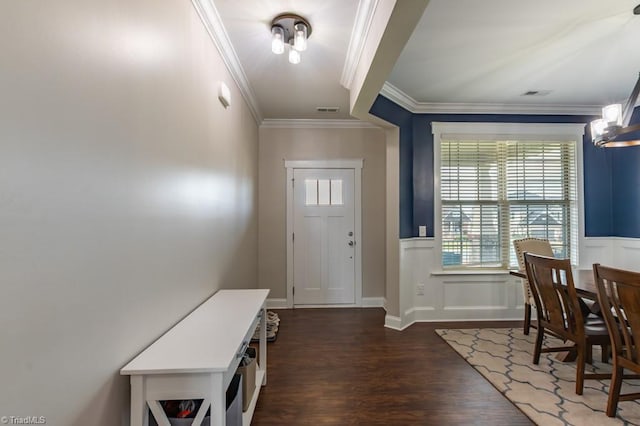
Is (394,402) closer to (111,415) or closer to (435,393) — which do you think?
(435,393)

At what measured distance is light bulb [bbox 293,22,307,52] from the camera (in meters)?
1.98

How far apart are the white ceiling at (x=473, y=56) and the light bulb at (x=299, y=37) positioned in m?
0.08

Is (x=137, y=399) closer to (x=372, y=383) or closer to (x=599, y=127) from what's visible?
(x=372, y=383)

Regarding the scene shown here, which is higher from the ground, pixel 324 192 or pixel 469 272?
pixel 324 192

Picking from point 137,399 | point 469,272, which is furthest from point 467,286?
point 137,399

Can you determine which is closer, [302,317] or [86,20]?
[86,20]

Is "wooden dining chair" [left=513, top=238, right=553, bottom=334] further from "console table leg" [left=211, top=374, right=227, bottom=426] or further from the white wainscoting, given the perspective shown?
"console table leg" [left=211, top=374, right=227, bottom=426]

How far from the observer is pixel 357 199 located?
13.6 feet

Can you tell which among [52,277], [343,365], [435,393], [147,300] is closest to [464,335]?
[435,393]

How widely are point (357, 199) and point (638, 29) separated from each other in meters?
2.92

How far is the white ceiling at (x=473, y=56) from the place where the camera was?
6.45ft

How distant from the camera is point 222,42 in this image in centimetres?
216

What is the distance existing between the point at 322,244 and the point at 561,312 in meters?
2.64

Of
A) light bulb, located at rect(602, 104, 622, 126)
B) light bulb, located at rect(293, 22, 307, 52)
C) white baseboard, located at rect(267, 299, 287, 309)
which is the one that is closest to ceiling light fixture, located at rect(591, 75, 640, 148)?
light bulb, located at rect(602, 104, 622, 126)
